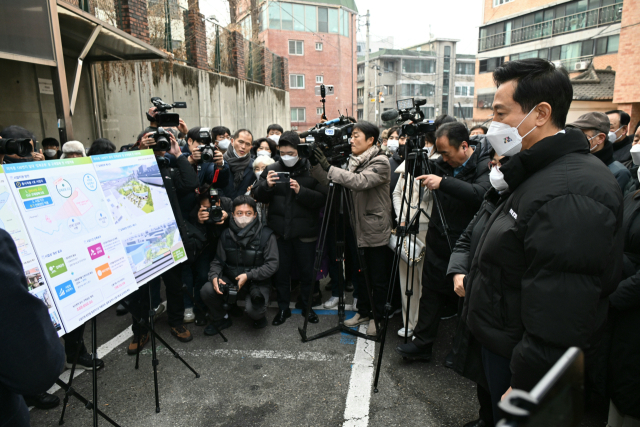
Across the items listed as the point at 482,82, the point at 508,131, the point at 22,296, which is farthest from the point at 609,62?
the point at 22,296

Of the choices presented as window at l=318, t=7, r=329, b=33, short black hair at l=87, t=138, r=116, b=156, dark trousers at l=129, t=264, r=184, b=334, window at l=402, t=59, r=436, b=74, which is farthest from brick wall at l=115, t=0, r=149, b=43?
window at l=402, t=59, r=436, b=74

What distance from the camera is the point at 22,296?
1274mm

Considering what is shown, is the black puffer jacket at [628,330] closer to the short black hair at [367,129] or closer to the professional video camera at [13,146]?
the short black hair at [367,129]

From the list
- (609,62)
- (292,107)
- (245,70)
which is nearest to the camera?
(245,70)

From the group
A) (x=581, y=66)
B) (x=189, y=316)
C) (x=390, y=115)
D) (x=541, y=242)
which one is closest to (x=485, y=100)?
(x=581, y=66)

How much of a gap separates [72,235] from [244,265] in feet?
6.50

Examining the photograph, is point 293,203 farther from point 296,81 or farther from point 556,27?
point 296,81

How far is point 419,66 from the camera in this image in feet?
148

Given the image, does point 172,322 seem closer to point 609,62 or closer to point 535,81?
point 535,81

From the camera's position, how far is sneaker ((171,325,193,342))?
3744 mm

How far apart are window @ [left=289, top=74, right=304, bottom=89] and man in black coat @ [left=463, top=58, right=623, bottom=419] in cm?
3278

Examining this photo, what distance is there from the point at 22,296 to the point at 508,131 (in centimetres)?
193

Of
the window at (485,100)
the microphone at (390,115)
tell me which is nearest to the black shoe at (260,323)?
the microphone at (390,115)

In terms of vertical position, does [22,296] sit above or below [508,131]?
below
